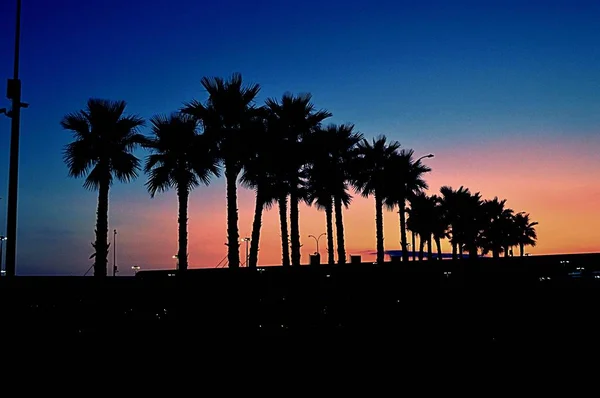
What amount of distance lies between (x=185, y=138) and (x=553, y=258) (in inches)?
729

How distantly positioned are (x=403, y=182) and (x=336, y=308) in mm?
25796

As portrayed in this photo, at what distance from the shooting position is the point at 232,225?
26750 mm

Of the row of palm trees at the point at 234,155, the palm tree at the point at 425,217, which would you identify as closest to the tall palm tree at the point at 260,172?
the row of palm trees at the point at 234,155

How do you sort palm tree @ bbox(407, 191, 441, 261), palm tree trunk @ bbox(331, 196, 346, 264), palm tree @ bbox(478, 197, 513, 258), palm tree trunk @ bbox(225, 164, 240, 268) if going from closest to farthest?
palm tree trunk @ bbox(225, 164, 240, 268) → palm tree trunk @ bbox(331, 196, 346, 264) → palm tree @ bbox(407, 191, 441, 261) → palm tree @ bbox(478, 197, 513, 258)

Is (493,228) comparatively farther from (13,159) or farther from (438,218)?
(13,159)

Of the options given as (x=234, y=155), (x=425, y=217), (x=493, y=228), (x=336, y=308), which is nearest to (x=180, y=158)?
(x=234, y=155)

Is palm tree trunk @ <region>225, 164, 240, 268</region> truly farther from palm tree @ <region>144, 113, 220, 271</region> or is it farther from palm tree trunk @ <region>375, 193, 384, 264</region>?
palm tree trunk @ <region>375, 193, 384, 264</region>

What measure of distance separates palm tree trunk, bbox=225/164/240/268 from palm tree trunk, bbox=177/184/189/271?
8.92 ft

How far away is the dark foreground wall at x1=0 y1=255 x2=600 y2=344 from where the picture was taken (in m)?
14.3

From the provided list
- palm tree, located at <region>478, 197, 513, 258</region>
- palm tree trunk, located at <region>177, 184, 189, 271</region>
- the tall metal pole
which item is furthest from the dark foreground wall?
palm tree, located at <region>478, 197, 513, 258</region>

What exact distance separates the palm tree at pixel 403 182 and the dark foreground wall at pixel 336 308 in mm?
19976

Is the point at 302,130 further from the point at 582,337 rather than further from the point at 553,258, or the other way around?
the point at 582,337

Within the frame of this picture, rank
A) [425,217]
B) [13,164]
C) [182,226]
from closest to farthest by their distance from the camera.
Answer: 1. [13,164]
2. [182,226]
3. [425,217]

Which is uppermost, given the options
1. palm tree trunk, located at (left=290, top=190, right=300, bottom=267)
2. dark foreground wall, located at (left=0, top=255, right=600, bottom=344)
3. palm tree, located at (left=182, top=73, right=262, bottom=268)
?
palm tree, located at (left=182, top=73, right=262, bottom=268)
